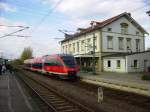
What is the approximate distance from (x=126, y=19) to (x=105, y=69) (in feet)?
35.2

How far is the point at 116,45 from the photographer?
4594cm

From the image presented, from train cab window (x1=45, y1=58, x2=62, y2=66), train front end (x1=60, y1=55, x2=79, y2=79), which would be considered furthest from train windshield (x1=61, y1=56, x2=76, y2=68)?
train cab window (x1=45, y1=58, x2=62, y2=66)

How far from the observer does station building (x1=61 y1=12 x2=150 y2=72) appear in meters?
39.9

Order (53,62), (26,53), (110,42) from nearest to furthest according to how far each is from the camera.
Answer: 1. (53,62)
2. (110,42)
3. (26,53)

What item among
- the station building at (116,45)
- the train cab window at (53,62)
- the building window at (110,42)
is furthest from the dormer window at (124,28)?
the train cab window at (53,62)

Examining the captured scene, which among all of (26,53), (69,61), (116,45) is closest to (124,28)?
(116,45)

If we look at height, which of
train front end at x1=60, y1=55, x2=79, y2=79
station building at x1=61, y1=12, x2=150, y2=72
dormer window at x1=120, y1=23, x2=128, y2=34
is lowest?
train front end at x1=60, y1=55, x2=79, y2=79

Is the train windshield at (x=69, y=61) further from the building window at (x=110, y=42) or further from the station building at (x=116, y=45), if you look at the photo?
the building window at (x=110, y=42)

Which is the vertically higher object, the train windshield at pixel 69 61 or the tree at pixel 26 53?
the tree at pixel 26 53

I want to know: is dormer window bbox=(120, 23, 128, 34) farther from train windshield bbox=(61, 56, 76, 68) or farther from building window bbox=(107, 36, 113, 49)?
train windshield bbox=(61, 56, 76, 68)

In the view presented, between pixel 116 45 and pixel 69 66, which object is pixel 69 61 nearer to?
pixel 69 66

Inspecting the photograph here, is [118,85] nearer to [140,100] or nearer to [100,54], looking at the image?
[140,100]

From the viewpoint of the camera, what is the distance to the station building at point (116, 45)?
131 feet

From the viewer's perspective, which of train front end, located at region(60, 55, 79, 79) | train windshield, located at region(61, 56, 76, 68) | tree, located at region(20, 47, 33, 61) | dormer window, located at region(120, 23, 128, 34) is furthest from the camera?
tree, located at region(20, 47, 33, 61)
